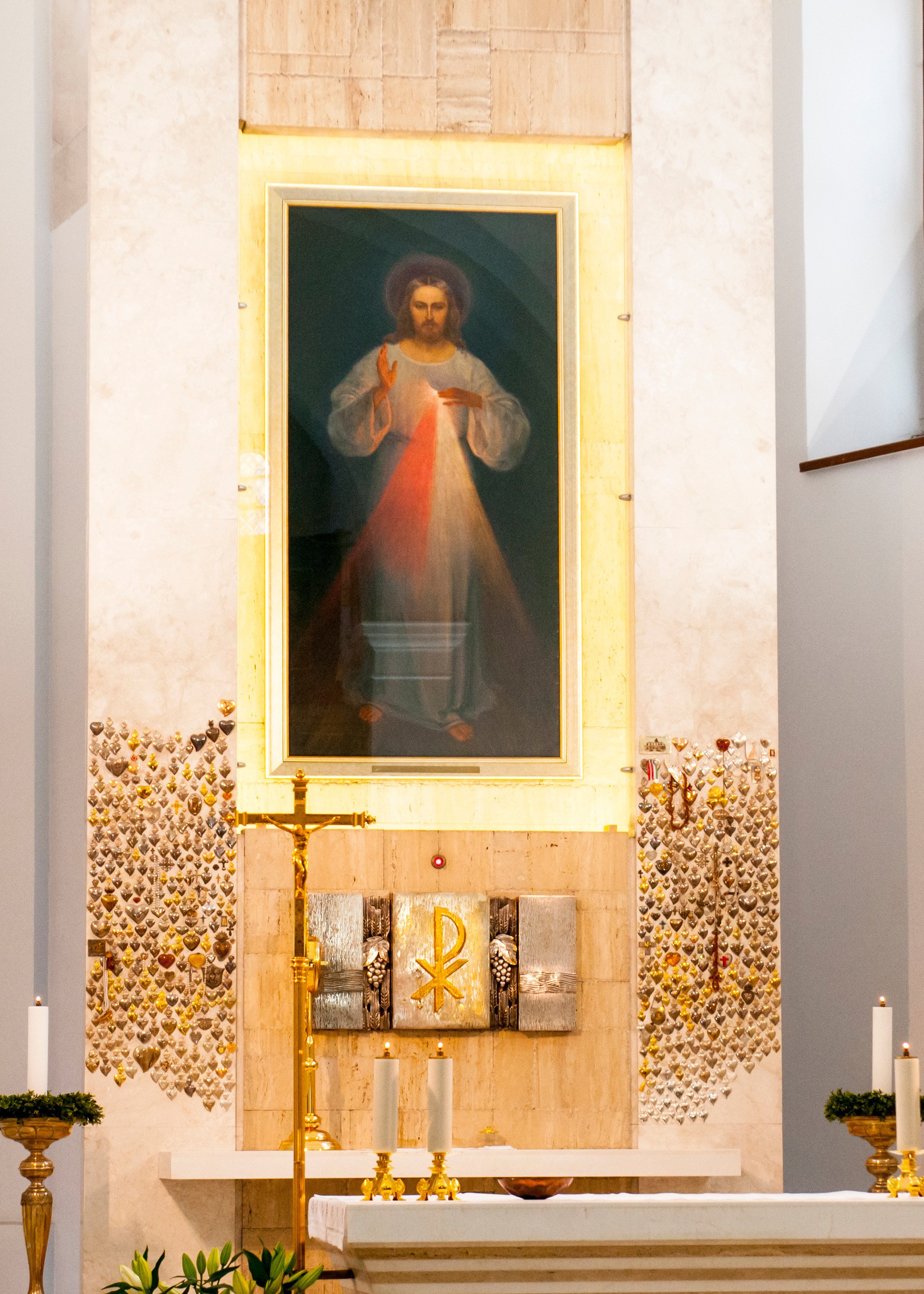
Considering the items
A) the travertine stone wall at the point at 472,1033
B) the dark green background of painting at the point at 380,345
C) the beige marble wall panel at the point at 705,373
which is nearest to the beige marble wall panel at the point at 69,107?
the dark green background of painting at the point at 380,345

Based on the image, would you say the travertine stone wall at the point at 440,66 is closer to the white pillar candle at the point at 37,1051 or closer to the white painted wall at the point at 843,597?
the white painted wall at the point at 843,597

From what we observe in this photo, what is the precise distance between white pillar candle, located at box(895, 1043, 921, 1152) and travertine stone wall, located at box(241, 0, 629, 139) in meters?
4.86

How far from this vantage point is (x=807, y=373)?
30.9 ft

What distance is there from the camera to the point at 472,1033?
7.22m

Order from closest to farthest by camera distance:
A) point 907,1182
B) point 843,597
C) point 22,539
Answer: point 907,1182 → point 22,539 → point 843,597

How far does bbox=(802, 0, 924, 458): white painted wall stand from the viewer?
9.28 m

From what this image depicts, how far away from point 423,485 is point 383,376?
53cm

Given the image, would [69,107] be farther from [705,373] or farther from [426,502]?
[705,373]

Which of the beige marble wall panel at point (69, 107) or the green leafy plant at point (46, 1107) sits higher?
the beige marble wall panel at point (69, 107)

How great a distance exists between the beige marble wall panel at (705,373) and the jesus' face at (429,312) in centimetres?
87

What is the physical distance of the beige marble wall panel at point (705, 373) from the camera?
7.44 metres

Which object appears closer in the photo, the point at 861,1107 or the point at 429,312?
the point at 861,1107

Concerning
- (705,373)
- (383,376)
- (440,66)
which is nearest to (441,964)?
(383,376)

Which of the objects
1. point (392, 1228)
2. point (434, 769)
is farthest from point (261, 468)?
point (392, 1228)
